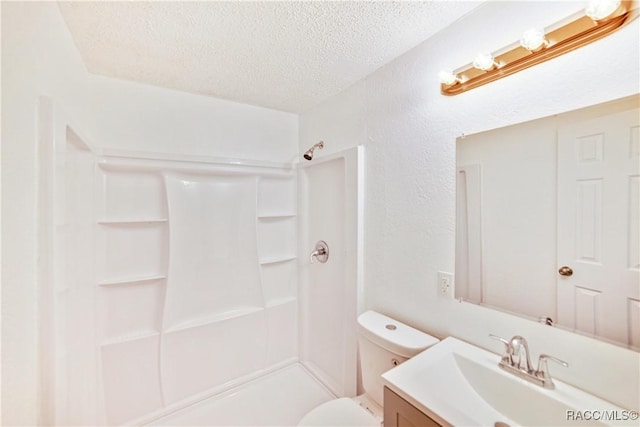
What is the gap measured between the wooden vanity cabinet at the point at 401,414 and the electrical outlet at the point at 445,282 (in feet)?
1.70

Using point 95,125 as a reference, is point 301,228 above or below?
below

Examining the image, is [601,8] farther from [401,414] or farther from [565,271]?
[401,414]

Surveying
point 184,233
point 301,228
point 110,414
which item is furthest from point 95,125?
point 110,414

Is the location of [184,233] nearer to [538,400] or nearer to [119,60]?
[119,60]

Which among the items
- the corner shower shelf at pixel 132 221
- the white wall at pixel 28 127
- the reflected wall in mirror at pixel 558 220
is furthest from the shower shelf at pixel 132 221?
the reflected wall in mirror at pixel 558 220

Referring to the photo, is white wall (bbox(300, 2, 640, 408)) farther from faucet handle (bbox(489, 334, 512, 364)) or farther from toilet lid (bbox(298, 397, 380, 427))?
toilet lid (bbox(298, 397, 380, 427))

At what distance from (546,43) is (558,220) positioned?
596 mm

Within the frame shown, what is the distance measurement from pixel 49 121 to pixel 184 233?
108 cm

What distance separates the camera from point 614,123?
75 cm

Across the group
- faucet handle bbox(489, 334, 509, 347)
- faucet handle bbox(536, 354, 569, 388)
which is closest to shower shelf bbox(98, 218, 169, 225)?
faucet handle bbox(489, 334, 509, 347)

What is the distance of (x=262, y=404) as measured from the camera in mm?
1829

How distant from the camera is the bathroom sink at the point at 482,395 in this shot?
2.42 ft

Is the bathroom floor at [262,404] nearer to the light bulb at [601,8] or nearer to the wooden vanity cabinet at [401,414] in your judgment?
the wooden vanity cabinet at [401,414]

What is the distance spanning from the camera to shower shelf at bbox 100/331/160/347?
5.25 feet
